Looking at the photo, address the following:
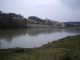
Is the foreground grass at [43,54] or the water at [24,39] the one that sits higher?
the foreground grass at [43,54]

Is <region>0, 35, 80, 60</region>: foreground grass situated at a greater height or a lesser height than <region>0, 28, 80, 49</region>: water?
greater

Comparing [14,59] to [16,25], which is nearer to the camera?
[14,59]

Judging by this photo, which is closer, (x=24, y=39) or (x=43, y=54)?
(x=43, y=54)

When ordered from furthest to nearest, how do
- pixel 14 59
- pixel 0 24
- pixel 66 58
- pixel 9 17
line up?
pixel 9 17, pixel 0 24, pixel 14 59, pixel 66 58

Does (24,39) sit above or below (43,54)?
below

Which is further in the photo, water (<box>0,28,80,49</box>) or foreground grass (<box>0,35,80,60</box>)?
water (<box>0,28,80,49</box>)

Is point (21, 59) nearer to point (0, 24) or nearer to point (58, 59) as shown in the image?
point (58, 59)

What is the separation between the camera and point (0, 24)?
182ft

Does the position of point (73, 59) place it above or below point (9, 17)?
below

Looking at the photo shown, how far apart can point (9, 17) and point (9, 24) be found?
6.87m

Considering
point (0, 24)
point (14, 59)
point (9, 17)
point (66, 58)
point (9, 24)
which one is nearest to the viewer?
point (66, 58)

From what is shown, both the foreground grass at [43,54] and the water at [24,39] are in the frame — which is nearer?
the foreground grass at [43,54]

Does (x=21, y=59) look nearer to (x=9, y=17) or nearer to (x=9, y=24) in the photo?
(x=9, y=24)

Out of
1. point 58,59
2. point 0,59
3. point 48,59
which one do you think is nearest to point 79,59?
point 58,59
